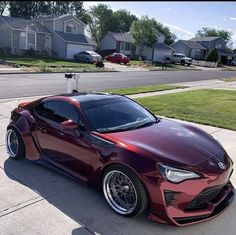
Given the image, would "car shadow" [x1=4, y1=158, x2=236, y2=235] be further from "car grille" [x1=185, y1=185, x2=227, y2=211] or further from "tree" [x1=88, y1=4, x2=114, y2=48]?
"tree" [x1=88, y1=4, x2=114, y2=48]

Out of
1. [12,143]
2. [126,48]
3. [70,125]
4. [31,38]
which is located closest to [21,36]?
[31,38]

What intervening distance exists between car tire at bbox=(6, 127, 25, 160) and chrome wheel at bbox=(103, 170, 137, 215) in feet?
6.62

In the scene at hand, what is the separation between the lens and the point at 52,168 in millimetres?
4797

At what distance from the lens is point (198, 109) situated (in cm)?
1062

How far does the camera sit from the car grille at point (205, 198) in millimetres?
3594

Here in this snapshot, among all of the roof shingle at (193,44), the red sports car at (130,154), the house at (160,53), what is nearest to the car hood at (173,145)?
the red sports car at (130,154)

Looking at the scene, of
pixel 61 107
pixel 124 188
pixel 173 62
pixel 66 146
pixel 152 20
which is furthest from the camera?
pixel 173 62

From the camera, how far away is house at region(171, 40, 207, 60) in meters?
72.6

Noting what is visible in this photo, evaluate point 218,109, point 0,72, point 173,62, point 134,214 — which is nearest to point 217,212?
point 134,214

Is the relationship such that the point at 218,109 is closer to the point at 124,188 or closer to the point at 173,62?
the point at 124,188

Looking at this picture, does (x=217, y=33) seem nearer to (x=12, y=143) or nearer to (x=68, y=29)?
(x=68, y=29)

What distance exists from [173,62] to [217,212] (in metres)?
56.3

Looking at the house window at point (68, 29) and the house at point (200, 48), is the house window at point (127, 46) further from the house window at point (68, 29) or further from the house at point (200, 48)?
the house at point (200, 48)

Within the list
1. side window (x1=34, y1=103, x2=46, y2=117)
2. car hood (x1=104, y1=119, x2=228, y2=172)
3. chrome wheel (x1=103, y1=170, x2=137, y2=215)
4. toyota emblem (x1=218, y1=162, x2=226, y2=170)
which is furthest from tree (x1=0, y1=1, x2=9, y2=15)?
toyota emblem (x1=218, y1=162, x2=226, y2=170)
